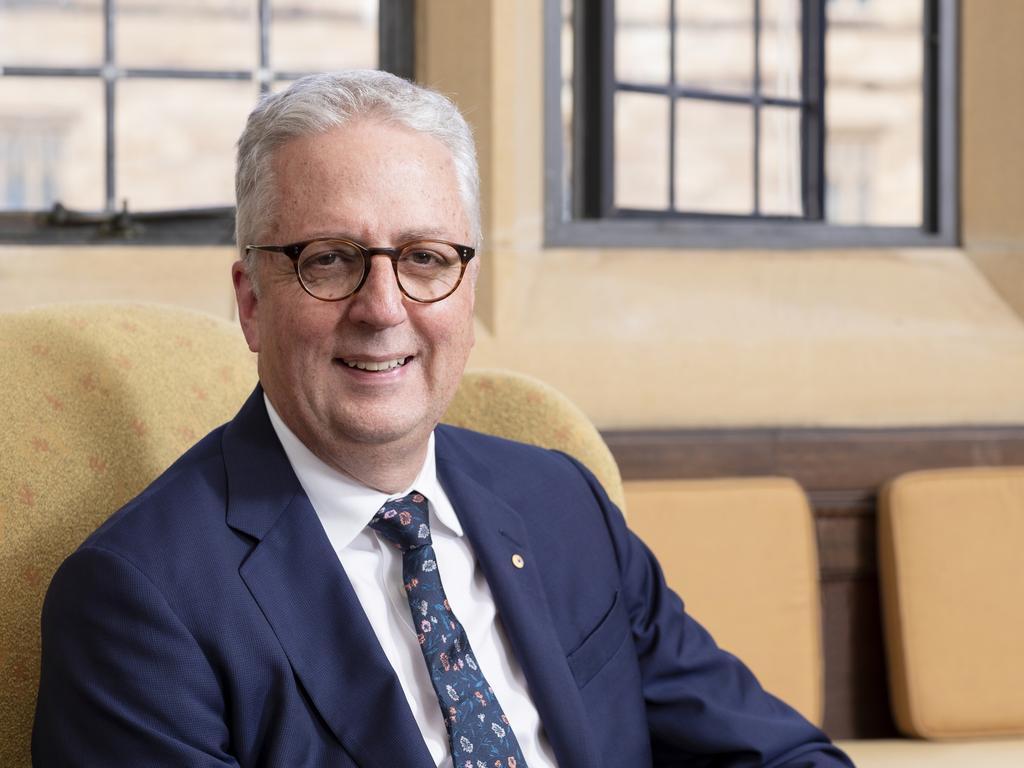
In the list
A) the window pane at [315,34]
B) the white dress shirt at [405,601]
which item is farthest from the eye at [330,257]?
the window pane at [315,34]

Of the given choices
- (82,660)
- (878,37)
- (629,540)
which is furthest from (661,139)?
(878,37)

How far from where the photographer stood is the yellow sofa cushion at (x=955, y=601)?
2.19m

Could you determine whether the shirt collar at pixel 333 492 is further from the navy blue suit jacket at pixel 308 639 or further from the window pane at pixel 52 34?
the window pane at pixel 52 34

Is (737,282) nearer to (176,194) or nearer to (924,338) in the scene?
(924,338)

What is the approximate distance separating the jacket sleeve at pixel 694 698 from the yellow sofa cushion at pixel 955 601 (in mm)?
827

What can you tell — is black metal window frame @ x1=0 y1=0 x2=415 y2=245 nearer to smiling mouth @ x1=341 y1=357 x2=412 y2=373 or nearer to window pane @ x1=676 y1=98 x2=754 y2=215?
window pane @ x1=676 y1=98 x2=754 y2=215

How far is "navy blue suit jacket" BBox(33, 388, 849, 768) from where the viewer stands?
3.29ft

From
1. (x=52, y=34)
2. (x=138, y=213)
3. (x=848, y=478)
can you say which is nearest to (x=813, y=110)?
(x=848, y=478)

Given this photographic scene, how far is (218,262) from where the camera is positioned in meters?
2.27

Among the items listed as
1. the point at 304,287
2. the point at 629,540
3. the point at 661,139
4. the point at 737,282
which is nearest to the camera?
the point at 304,287

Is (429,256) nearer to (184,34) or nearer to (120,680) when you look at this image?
(120,680)

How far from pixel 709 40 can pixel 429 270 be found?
191 centimetres

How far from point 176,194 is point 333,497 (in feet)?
4.45

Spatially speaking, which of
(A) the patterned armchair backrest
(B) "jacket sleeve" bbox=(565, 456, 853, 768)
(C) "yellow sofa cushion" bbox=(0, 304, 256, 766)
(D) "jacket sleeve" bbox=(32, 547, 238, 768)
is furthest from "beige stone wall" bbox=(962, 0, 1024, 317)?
(D) "jacket sleeve" bbox=(32, 547, 238, 768)
